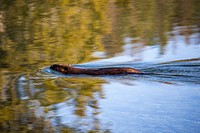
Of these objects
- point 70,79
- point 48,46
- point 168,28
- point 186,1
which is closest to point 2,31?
point 48,46

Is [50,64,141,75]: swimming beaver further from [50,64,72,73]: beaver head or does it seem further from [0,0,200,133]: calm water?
[0,0,200,133]: calm water

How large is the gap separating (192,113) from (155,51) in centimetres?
628

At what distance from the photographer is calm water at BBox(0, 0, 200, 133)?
8.39m

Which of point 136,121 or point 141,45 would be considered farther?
point 141,45

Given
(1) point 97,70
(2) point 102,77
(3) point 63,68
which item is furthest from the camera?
(3) point 63,68

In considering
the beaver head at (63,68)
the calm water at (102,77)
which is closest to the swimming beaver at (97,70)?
the beaver head at (63,68)

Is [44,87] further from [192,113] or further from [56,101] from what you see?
[192,113]

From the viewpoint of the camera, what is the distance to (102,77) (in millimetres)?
11531

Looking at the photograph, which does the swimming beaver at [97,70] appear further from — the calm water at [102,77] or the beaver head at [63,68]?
the calm water at [102,77]

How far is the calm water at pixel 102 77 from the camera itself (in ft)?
27.5

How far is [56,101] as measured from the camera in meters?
9.81

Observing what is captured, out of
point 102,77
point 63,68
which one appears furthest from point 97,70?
point 63,68

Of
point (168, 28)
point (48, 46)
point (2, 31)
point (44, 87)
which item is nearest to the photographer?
point (44, 87)

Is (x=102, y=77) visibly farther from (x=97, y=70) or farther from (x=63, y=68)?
(x=63, y=68)
